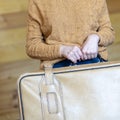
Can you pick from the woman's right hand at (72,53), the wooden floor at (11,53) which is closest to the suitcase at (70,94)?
the woman's right hand at (72,53)

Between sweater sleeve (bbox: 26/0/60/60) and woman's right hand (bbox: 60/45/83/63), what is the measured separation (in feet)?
0.07

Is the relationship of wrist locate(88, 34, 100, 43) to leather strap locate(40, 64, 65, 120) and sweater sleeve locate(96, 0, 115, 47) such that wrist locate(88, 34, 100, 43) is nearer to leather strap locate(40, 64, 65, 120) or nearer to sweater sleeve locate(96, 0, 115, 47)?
sweater sleeve locate(96, 0, 115, 47)

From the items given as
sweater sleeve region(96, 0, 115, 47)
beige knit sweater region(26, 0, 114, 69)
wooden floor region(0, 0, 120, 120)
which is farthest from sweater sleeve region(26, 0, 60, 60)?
wooden floor region(0, 0, 120, 120)

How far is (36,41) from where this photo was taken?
1056 millimetres

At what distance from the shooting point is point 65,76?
2.79 feet

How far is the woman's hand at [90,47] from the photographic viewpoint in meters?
0.98

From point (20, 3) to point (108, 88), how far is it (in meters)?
1.02

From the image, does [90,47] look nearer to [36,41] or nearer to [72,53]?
[72,53]

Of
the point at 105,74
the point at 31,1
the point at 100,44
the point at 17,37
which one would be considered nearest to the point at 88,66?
the point at 105,74

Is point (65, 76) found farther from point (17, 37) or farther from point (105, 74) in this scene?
point (17, 37)

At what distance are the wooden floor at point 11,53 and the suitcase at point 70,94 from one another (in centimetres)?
90

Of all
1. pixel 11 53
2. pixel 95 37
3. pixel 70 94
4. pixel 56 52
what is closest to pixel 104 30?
pixel 95 37

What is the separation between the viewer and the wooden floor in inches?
69.1

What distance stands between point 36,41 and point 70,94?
0.26 meters
